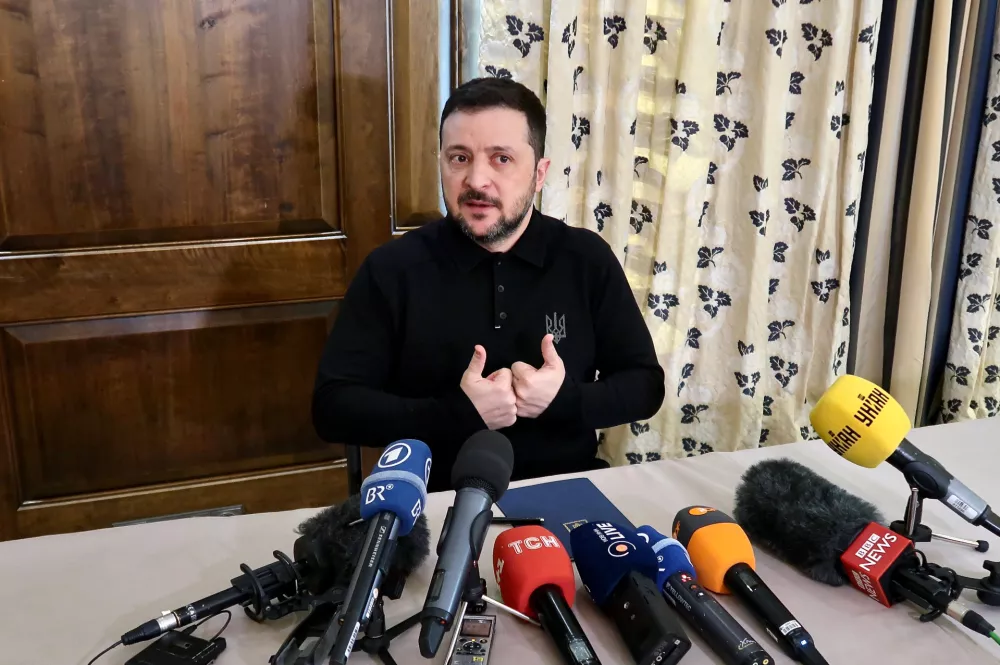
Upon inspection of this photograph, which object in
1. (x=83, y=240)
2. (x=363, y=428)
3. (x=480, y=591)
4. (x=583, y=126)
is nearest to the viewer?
(x=480, y=591)

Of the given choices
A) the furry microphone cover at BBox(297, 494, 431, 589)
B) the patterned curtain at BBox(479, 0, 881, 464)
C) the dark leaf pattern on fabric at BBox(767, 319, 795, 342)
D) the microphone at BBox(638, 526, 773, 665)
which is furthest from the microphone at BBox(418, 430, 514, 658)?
the dark leaf pattern on fabric at BBox(767, 319, 795, 342)

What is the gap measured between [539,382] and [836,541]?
21.7 inches

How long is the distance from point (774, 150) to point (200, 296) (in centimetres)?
173

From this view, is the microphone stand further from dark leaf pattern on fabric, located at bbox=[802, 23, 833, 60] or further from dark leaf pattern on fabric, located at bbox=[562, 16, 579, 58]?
dark leaf pattern on fabric, located at bbox=[802, 23, 833, 60]

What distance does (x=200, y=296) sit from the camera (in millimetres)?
2123

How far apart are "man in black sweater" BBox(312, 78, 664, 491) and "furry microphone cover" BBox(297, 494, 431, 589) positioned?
40 cm

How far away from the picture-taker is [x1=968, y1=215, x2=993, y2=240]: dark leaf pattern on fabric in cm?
263

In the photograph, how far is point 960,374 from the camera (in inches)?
109

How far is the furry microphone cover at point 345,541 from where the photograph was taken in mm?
974

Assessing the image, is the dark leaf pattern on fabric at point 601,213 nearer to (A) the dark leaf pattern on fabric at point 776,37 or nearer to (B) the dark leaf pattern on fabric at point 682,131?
(B) the dark leaf pattern on fabric at point 682,131

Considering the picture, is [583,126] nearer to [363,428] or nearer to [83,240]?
[363,428]

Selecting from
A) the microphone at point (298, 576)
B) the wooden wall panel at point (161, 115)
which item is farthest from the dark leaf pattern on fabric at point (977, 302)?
the microphone at point (298, 576)

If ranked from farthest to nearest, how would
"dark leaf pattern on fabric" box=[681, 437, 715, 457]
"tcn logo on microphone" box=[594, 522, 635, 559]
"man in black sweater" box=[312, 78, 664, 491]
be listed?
"dark leaf pattern on fabric" box=[681, 437, 715, 457] → "man in black sweater" box=[312, 78, 664, 491] → "tcn logo on microphone" box=[594, 522, 635, 559]

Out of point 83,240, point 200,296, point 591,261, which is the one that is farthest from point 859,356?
point 83,240
